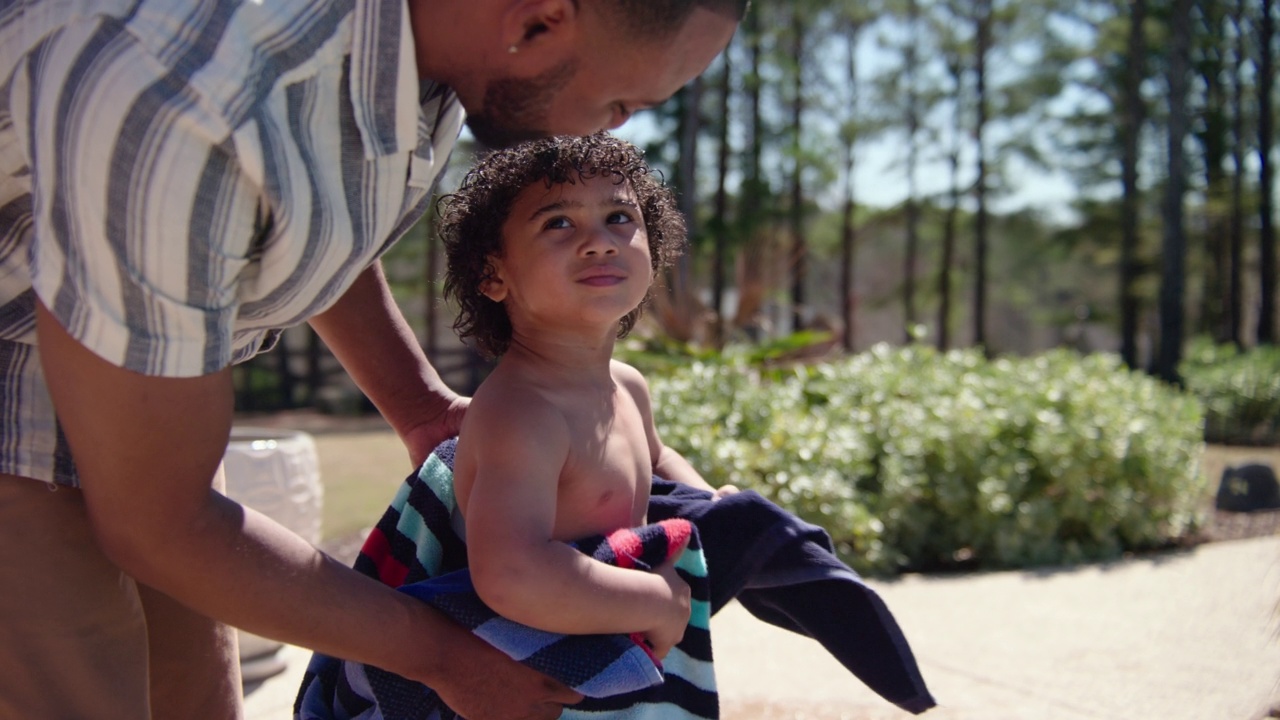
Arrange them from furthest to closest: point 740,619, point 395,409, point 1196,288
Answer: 1. point 1196,288
2. point 740,619
3. point 395,409

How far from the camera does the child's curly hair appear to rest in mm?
1893

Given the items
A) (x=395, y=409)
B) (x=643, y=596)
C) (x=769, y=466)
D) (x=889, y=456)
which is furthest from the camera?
(x=889, y=456)

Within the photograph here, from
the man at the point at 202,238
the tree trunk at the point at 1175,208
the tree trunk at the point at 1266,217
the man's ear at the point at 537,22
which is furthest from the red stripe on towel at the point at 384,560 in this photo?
A: the tree trunk at the point at 1266,217

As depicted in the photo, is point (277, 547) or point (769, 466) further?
point (769, 466)

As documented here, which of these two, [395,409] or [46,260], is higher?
[46,260]

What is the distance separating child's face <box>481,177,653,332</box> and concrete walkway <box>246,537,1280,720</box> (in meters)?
1.50

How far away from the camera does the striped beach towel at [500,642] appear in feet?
5.05

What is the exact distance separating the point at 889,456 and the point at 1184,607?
1.43 m

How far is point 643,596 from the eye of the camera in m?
1.62

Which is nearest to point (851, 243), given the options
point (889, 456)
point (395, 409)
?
point (889, 456)

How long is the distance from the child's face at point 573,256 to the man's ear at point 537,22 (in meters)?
0.51

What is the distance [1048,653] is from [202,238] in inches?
124

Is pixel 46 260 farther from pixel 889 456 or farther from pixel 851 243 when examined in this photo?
pixel 851 243

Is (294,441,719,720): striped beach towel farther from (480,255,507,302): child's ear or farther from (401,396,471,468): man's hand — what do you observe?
(480,255,507,302): child's ear
